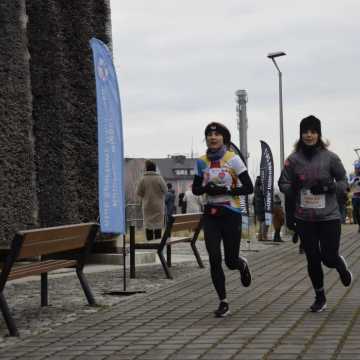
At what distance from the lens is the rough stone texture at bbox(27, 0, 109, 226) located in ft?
46.1

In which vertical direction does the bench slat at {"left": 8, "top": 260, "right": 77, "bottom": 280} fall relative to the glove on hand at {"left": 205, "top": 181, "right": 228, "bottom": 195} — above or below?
below

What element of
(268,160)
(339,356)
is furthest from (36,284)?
(268,160)

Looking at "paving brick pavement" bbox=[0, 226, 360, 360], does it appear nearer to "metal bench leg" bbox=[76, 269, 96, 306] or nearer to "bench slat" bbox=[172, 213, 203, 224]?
"metal bench leg" bbox=[76, 269, 96, 306]

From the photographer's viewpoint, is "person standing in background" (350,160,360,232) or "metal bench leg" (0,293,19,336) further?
"person standing in background" (350,160,360,232)

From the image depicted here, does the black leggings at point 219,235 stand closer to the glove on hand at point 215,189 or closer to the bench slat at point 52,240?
the glove on hand at point 215,189

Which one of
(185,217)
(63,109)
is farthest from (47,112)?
(185,217)

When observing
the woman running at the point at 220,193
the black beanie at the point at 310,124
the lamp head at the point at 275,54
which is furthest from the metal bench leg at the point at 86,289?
the lamp head at the point at 275,54

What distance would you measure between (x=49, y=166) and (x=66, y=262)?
186 inches

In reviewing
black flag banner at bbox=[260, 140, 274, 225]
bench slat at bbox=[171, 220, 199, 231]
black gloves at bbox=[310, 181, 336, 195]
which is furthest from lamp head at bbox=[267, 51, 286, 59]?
black gloves at bbox=[310, 181, 336, 195]

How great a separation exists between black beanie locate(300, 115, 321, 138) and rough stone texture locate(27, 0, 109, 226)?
20.0 ft

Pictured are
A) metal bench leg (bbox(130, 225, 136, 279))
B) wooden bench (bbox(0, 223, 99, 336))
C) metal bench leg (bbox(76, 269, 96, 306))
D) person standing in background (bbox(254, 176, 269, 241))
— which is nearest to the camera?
wooden bench (bbox(0, 223, 99, 336))

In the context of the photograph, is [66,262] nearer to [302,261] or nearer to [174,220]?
[174,220]

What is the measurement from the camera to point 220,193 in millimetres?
8719

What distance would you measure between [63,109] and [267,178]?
919 cm
